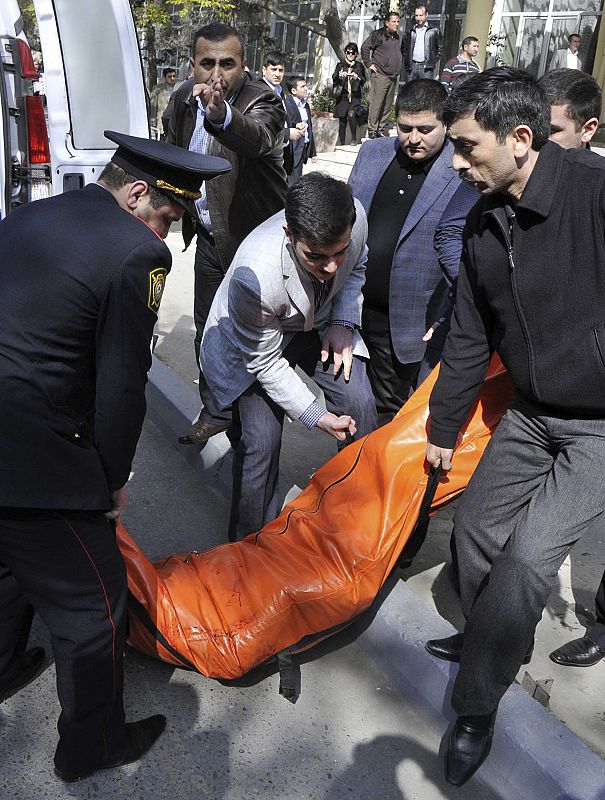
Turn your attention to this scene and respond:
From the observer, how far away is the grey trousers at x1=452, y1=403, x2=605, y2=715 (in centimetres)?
235

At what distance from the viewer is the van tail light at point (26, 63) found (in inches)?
185

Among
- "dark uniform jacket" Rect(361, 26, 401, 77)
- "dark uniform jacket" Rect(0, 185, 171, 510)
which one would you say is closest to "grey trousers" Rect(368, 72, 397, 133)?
"dark uniform jacket" Rect(361, 26, 401, 77)

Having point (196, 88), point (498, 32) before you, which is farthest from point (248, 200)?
point (498, 32)

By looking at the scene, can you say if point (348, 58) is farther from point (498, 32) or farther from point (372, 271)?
point (372, 271)

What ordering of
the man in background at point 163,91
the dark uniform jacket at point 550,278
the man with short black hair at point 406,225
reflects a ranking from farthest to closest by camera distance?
the man in background at point 163,91 < the man with short black hair at point 406,225 < the dark uniform jacket at point 550,278

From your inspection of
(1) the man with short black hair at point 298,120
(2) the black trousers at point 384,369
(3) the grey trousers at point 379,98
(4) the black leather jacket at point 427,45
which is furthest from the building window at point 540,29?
(2) the black trousers at point 384,369

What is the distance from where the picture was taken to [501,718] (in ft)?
8.05

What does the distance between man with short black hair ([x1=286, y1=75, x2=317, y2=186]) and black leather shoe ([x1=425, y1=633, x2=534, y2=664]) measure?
658 cm

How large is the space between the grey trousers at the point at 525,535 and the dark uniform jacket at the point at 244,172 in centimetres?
210

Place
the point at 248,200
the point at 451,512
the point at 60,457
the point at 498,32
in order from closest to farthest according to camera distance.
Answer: the point at 60,457 → the point at 451,512 → the point at 248,200 → the point at 498,32

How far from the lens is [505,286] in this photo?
247 centimetres

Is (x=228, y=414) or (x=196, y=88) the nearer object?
(x=196, y=88)

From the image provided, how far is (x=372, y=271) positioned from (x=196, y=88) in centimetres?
112

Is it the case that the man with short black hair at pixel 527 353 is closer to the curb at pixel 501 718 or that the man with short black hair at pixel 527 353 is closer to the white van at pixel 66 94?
the curb at pixel 501 718
